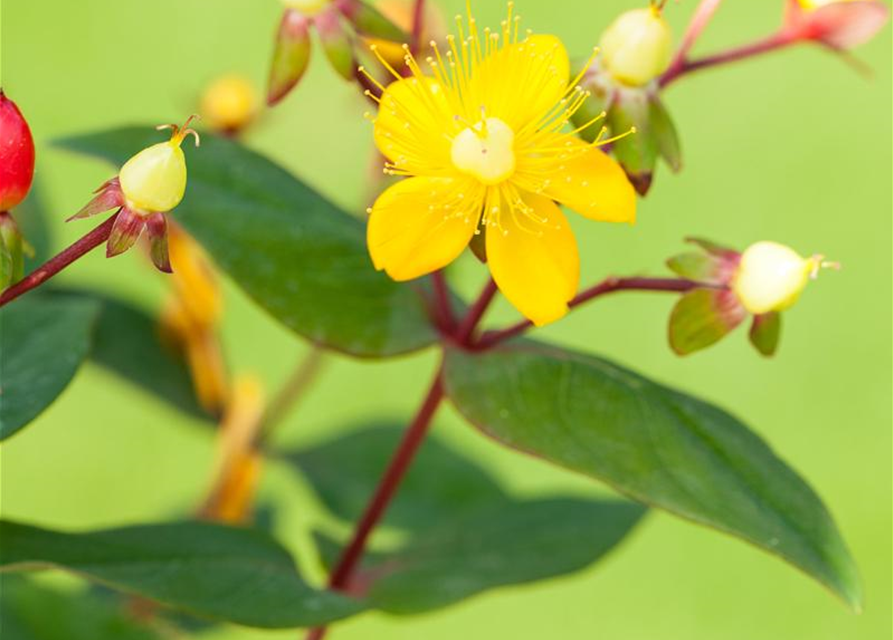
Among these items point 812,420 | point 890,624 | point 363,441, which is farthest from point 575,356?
point 812,420

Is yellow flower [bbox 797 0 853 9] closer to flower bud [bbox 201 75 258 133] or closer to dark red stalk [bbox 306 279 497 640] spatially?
dark red stalk [bbox 306 279 497 640]

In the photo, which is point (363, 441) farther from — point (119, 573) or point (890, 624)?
point (890, 624)

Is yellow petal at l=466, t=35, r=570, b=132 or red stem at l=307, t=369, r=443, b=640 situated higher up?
yellow petal at l=466, t=35, r=570, b=132

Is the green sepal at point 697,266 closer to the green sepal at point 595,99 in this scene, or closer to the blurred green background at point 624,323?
the green sepal at point 595,99

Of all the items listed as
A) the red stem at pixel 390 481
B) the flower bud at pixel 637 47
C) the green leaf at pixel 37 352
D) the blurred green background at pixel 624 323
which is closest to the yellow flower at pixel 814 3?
the flower bud at pixel 637 47

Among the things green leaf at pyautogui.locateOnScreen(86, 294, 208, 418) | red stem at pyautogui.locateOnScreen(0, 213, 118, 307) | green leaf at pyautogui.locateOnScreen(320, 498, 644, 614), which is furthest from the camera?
green leaf at pyautogui.locateOnScreen(86, 294, 208, 418)

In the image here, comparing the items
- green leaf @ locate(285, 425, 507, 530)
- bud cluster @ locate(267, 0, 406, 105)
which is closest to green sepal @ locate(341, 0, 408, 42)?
bud cluster @ locate(267, 0, 406, 105)
